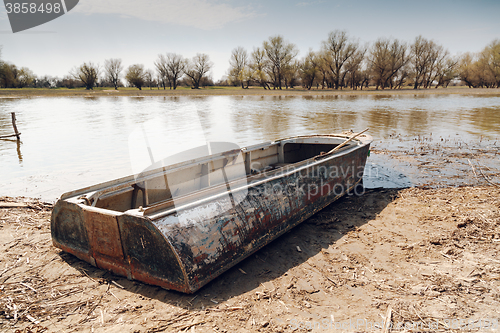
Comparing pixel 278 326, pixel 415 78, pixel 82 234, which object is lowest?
pixel 278 326

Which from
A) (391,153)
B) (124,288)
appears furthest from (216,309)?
(391,153)

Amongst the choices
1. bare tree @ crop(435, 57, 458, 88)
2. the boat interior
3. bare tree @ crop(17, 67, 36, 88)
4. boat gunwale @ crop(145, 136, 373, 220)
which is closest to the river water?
the boat interior

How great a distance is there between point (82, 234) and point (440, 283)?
427 cm

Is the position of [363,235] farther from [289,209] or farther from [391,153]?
[391,153]

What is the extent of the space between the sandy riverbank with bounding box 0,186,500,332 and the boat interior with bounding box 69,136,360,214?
3.02 feet

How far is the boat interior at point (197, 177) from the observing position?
376cm

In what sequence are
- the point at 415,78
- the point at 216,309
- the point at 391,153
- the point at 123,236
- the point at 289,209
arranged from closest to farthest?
the point at 216,309 → the point at 123,236 → the point at 289,209 → the point at 391,153 → the point at 415,78

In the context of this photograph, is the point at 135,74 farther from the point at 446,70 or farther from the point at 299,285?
the point at 299,285

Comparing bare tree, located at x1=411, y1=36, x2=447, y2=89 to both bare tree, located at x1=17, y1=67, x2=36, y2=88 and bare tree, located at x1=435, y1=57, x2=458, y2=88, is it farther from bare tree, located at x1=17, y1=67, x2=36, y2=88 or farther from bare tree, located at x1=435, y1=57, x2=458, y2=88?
bare tree, located at x1=17, y1=67, x2=36, y2=88

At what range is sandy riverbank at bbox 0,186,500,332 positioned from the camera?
275cm

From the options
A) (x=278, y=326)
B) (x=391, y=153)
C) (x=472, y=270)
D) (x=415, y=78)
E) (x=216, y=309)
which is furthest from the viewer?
(x=415, y=78)

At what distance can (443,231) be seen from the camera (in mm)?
4465

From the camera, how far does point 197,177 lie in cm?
521

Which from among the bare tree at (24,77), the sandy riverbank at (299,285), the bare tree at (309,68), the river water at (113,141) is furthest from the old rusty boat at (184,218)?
the bare tree at (24,77)
